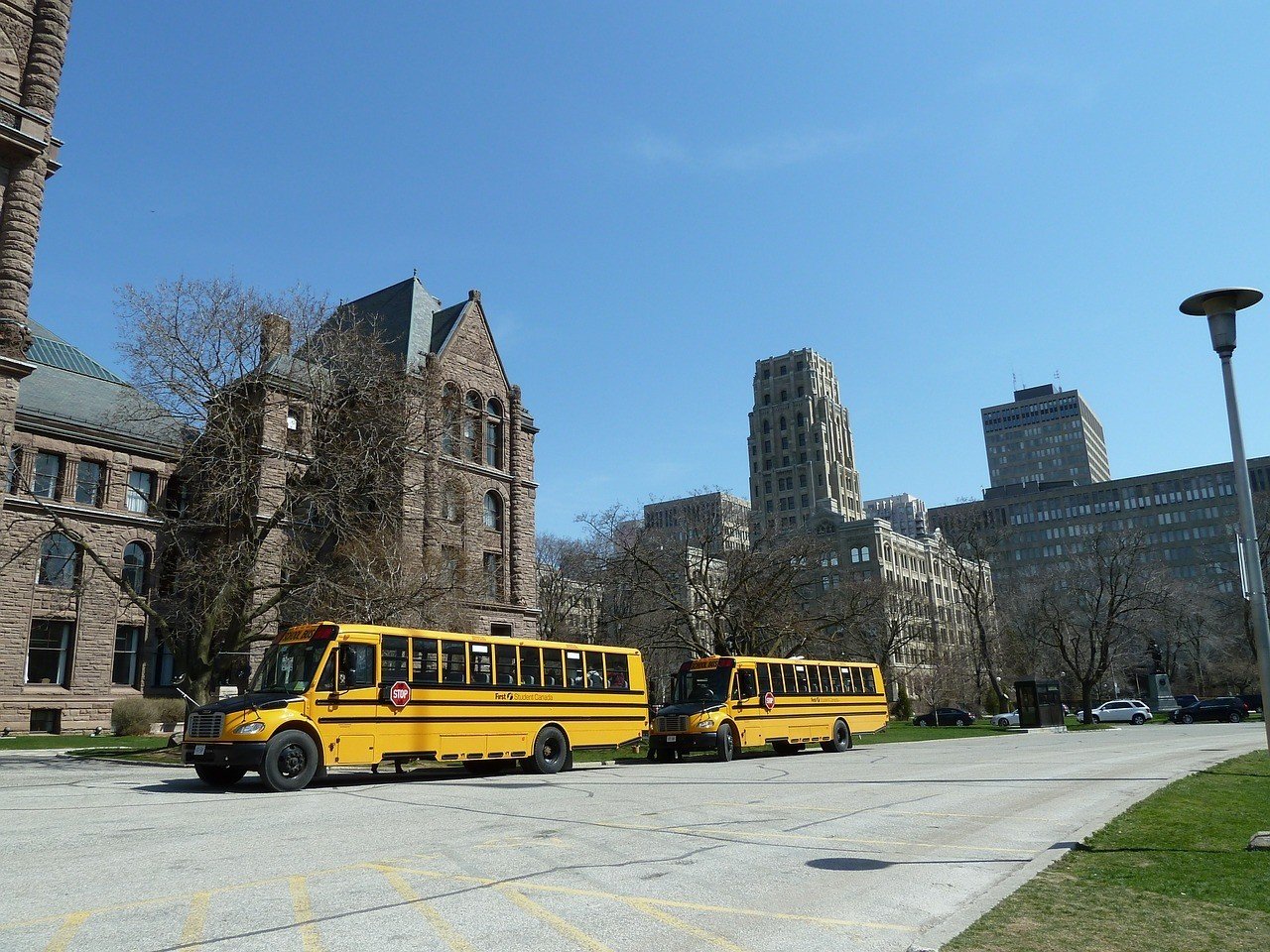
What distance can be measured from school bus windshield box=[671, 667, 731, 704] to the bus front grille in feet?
45.7

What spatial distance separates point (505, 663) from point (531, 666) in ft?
2.84

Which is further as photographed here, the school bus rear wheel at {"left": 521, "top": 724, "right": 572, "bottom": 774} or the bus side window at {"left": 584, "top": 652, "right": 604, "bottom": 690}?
the bus side window at {"left": 584, "top": 652, "right": 604, "bottom": 690}

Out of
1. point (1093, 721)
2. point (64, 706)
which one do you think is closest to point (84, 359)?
point (64, 706)

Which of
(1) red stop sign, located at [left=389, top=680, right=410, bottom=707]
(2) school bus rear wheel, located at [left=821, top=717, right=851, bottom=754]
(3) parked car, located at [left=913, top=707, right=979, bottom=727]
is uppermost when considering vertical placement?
(1) red stop sign, located at [left=389, top=680, right=410, bottom=707]

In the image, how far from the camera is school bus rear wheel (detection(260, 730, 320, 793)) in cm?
1600

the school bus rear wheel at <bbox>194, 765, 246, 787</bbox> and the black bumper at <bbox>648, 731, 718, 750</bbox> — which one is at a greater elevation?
the school bus rear wheel at <bbox>194, 765, 246, 787</bbox>

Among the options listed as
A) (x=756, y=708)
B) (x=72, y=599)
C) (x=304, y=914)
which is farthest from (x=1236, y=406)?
(x=72, y=599)

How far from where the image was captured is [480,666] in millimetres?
20281

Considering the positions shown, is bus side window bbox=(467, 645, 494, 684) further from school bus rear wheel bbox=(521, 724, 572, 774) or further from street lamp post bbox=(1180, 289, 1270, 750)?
street lamp post bbox=(1180, 289, 1270, 750)

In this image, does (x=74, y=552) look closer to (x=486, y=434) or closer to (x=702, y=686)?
(x=486, y=434)

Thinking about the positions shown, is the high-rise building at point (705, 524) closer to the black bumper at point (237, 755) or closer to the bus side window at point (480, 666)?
the bus side window at point (480, 666)

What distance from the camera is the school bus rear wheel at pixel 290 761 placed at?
630 inches

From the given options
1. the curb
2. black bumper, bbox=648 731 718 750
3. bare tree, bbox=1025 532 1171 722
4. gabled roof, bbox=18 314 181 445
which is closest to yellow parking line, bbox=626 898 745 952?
the curb

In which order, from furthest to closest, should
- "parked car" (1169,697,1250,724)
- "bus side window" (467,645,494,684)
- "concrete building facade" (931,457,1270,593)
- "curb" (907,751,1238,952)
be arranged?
"concrete building facade" (931,457,1270,593) < "parked car" (1169,697,1250,724) < "bus side window" (467,645,494,684) < "curb" (907,751,1238,952)
